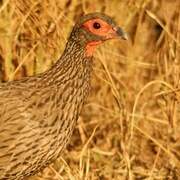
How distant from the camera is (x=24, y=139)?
148 inches

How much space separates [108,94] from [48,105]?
1.55 m

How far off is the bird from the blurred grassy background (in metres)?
0.54

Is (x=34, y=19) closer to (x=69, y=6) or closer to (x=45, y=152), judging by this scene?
(x=69, y=6)

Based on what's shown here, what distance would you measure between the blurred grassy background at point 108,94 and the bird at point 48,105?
0.54m

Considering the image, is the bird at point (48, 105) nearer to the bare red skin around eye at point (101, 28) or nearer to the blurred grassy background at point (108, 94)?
the bare red skin around eye at point (101, 28)

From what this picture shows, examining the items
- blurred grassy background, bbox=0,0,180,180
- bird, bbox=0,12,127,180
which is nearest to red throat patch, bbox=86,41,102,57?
bird, bbox=0,12,127,180

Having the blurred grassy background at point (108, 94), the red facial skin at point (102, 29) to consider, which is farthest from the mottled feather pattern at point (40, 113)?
the blurred grassy background at point (108, 94)

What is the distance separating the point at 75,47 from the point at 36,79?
243 mm

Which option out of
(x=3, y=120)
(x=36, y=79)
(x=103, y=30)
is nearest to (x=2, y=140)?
(x=3, y=120)

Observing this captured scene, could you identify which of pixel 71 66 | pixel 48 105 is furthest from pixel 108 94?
pixel 48 105

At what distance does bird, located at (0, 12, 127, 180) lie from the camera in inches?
148

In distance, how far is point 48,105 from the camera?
385cm

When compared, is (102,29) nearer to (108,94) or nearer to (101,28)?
(101,28)

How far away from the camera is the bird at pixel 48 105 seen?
148 inches
